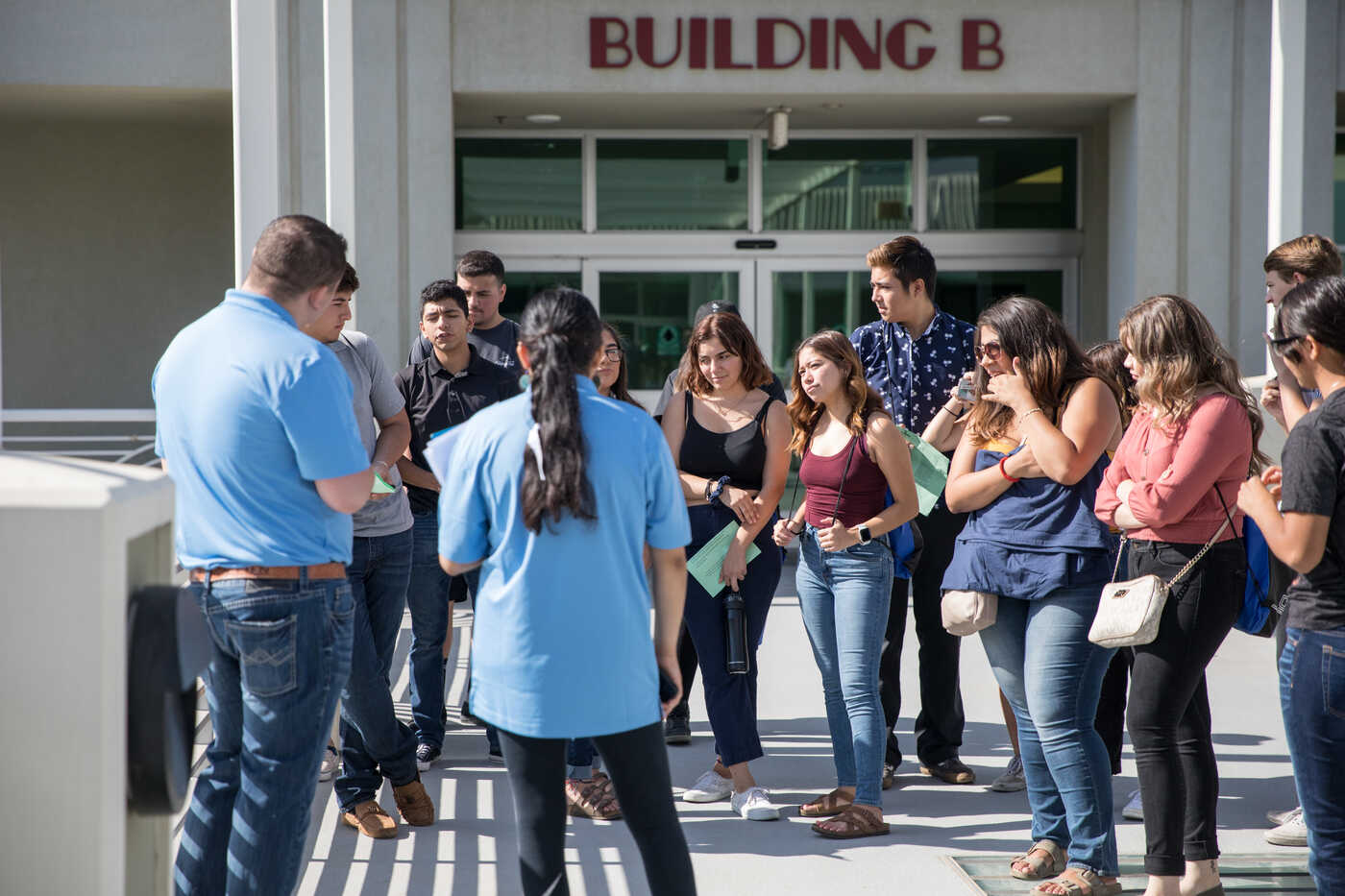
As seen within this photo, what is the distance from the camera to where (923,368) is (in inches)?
202

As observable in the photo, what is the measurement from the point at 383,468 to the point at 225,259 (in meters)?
8.83

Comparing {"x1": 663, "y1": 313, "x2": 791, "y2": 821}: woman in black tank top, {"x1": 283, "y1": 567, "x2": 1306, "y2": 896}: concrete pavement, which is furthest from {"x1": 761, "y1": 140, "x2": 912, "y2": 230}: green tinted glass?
{"x1": 663, "y1": 313, "x2": 791, "y2": 821}: woman in black tank top

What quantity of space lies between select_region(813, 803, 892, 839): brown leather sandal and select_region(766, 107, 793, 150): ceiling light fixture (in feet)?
25.3

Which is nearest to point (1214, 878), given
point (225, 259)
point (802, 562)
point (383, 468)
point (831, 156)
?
point (802, 562)

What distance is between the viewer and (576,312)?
281 cm

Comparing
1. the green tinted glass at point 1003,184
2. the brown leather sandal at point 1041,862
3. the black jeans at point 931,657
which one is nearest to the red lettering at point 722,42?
the green tinted glass at point 1003,184

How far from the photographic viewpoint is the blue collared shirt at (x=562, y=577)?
269 centimetres

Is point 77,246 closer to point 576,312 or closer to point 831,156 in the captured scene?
point 831,156

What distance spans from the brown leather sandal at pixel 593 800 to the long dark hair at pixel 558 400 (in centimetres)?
219

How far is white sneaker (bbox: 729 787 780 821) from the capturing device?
451 cm

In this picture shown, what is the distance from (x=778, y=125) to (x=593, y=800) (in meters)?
7.65

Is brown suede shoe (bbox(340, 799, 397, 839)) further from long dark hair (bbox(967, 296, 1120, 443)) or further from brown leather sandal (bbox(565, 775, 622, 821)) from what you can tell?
long dark hair (bbox(967, 296, 1120, 443))

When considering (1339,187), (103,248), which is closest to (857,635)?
(1339,187)

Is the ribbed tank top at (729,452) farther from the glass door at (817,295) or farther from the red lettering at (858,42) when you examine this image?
the glass door at (817,295)
